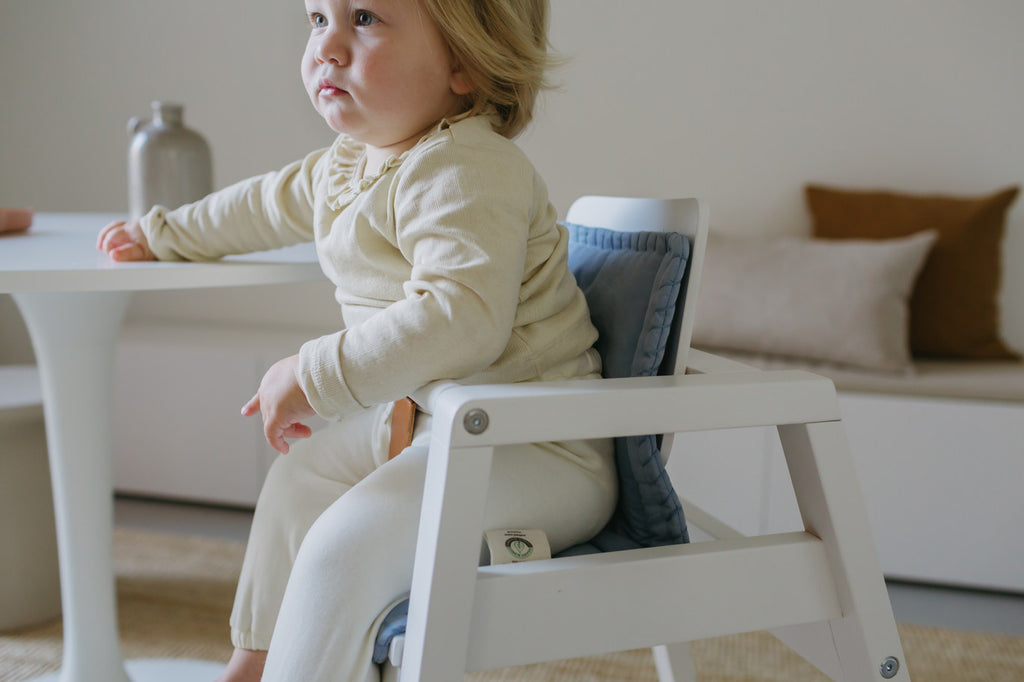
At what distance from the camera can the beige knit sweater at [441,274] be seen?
85 cm

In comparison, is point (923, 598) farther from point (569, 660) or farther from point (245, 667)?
point (245, 667)

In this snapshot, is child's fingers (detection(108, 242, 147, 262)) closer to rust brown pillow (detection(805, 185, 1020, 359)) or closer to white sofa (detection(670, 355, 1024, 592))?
white sofa (detection(670, 355, 1024, 592))

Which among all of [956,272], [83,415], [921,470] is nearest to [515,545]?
[83,415]

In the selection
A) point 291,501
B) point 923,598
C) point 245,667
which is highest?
point 291,501

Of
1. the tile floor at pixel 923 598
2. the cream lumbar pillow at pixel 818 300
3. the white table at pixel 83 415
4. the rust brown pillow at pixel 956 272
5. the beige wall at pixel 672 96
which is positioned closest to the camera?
the white table at pixel 83 415

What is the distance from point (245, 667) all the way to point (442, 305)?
1.39 feet

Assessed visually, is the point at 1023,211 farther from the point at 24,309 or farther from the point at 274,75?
the point at 24,309

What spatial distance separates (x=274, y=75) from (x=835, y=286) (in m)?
1.58

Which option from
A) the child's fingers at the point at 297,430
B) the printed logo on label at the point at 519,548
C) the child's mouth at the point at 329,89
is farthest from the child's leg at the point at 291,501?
the child's mouth at the point at 329,89

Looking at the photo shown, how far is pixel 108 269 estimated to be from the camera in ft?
3.37

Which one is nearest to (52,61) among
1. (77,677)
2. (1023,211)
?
(77,677)

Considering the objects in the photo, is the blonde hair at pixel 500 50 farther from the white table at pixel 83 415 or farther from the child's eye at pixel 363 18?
the white table at pixel 83 415

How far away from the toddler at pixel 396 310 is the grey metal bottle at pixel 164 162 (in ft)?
0.63

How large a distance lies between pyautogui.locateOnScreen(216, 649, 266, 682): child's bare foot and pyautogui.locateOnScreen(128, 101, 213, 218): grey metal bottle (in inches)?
25.7
